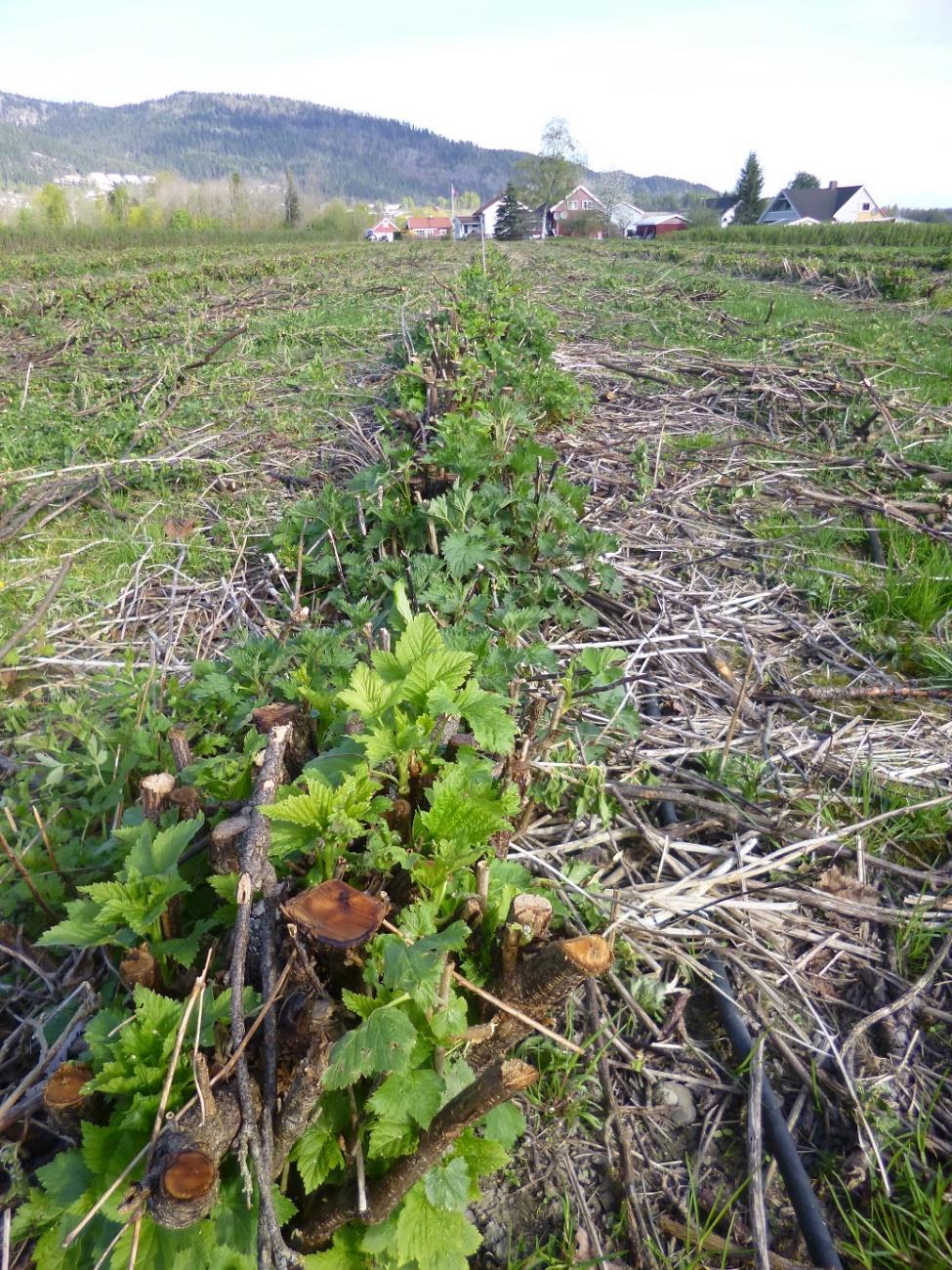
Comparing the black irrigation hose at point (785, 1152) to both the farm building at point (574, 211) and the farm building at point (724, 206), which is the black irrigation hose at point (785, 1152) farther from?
the farm building at point (724, 206)

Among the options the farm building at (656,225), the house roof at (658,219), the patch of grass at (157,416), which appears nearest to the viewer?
the patch of grass at (157,416)

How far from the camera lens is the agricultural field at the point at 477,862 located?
3.78 feet

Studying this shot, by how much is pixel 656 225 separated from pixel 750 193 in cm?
1096

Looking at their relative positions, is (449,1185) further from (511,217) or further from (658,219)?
(658,219)

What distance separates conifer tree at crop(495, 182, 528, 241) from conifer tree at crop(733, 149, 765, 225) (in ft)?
73.2

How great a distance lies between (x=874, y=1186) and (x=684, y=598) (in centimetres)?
252

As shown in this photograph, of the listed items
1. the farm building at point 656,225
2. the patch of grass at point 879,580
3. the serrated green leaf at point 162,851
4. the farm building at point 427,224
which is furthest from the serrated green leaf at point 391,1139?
the farm building at point 427,224

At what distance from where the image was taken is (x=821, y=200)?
6512 centimetres

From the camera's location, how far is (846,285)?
50.0ft

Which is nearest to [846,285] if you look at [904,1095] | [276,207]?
[904,1095]

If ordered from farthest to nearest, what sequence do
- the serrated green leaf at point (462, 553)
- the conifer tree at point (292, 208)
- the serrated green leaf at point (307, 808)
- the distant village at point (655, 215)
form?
the distant village at point (655, 215), the conifer tree at point (292, 208), the serrated green leaf at point (462, 553), the serrated green leaf at point (307, 808)

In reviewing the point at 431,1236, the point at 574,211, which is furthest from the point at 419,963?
the point at 574,211

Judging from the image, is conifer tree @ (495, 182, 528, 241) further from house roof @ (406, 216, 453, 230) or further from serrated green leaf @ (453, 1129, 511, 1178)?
serrated green leaf @ (453, 1129, 511, 1178)

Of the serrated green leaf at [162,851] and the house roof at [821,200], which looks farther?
the house roof at [821,200]
